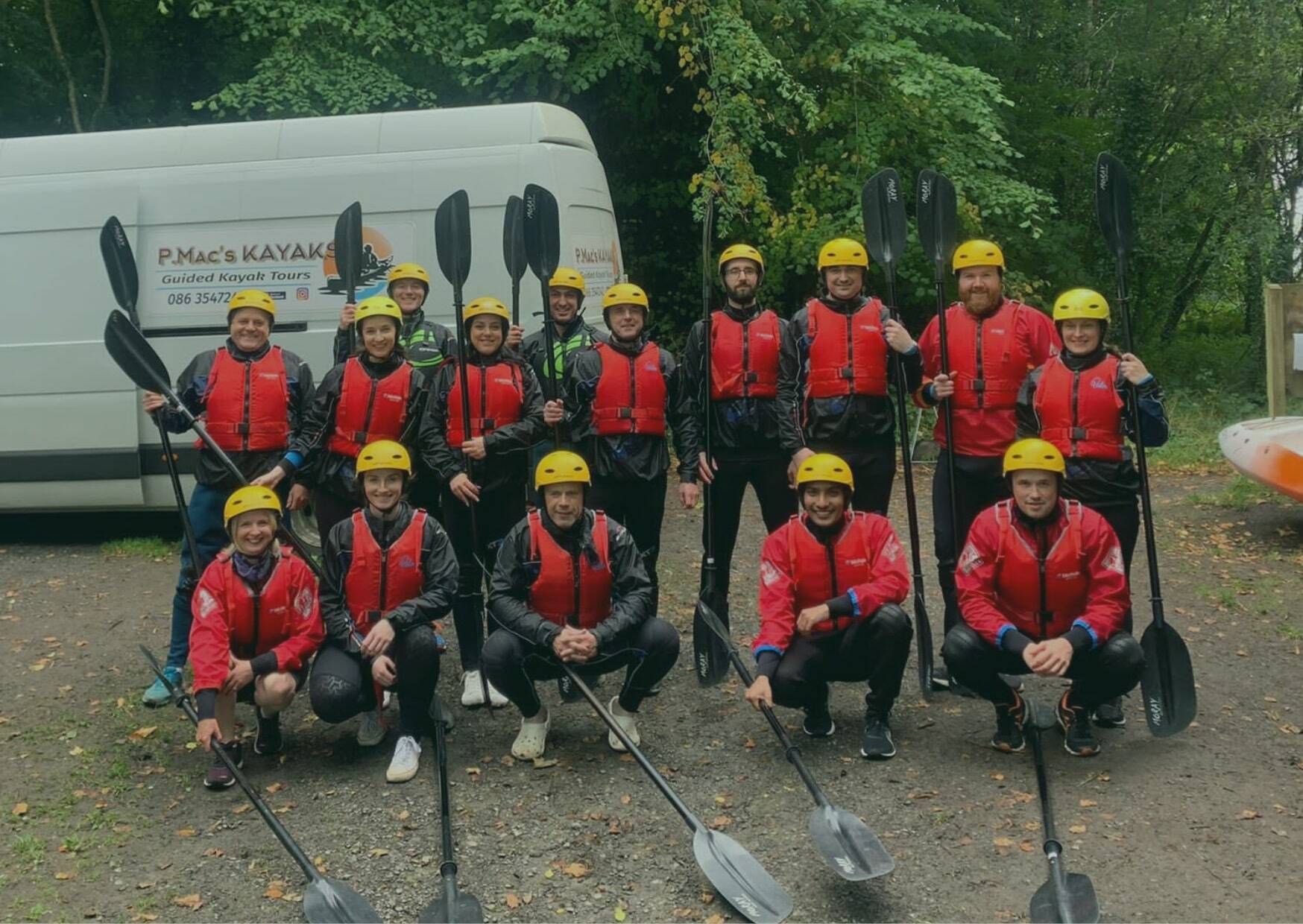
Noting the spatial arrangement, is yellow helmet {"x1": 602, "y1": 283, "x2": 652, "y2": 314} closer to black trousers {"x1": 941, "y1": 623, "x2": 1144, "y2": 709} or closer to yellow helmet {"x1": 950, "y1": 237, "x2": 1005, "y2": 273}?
yellow helmet {"x1": 950, "y1": 237, "x2": 1005, "y2": 273}

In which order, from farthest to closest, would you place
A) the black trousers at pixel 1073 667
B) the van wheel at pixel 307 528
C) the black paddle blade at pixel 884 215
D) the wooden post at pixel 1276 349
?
1. the wooden post at pixel 1276 349
2. the van wheel at pixel 307 528
3. the black paddle blade at pixel 884 215
4. the black trousers at pixel 1073 667

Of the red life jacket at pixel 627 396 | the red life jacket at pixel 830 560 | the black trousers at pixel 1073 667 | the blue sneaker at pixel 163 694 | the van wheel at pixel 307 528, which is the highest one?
the red life jacket at pixel 627 396

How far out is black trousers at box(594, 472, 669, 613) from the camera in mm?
5895

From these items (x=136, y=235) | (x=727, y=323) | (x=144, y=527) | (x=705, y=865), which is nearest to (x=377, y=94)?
(x=136, y=235)

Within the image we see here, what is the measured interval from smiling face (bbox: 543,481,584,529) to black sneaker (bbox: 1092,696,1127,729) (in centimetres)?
233

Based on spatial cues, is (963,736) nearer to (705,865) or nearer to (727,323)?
(705,865)

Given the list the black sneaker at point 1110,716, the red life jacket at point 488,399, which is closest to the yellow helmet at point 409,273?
the red life jacket at point 488,399

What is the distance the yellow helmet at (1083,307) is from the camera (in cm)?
520

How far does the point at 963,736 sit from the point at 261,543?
2.98 metres

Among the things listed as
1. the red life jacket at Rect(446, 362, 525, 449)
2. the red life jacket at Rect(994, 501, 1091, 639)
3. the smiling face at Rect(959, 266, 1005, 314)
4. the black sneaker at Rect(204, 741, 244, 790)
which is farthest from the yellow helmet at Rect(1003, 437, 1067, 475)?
the black sneaker at Rect(204, 741, 244, 790)

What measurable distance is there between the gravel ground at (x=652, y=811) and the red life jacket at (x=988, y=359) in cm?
138

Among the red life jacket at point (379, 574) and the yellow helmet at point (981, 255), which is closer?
the red life jacket at point (379, 574)

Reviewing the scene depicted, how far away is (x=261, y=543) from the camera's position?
4.93 m

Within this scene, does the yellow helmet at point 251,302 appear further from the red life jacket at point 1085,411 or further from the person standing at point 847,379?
the red life jacket at point 1085,411
